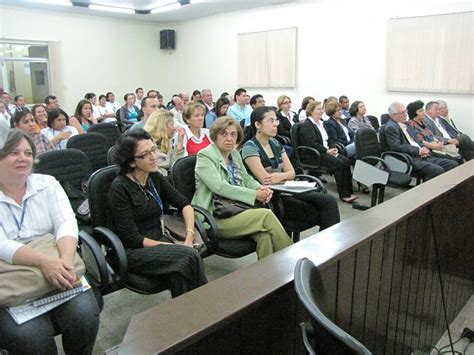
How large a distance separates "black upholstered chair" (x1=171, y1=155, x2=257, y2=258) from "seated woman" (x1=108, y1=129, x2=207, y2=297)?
98 mm

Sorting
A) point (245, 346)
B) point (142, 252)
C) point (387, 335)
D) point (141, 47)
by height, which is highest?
point (141, 47)

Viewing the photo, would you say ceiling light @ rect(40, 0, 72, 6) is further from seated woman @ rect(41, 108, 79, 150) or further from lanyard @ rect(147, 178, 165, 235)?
lanyard @ rect(147, 178, 165, 235)

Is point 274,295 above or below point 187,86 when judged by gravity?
below

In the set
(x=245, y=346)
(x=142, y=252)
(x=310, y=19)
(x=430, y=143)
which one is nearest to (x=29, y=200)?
(x=142, y=252)

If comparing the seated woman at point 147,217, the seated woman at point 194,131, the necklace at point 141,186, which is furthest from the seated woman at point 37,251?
the seated woman at point 194,131

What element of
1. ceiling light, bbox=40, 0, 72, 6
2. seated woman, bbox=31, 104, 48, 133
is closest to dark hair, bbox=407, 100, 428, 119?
seated woman, bbox=31, 104, 48, 133

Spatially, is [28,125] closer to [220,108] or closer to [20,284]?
[20,284]

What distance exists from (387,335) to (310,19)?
305 inches

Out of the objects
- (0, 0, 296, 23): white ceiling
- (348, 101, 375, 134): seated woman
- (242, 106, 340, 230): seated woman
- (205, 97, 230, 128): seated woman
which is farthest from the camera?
→ (0, 0, 296, 23): white ceiling

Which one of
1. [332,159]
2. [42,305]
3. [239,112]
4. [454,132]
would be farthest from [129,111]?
[42,305]

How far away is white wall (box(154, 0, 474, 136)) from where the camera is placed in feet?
23.4

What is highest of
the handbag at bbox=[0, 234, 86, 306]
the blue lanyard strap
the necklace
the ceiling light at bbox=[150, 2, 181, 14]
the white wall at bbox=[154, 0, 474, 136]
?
the ceiling light at bbox=[150, 2, 181, 14]

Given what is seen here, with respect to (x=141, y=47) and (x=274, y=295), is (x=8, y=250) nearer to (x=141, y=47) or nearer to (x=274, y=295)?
(x=274, y=295)

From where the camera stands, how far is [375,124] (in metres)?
6.95
